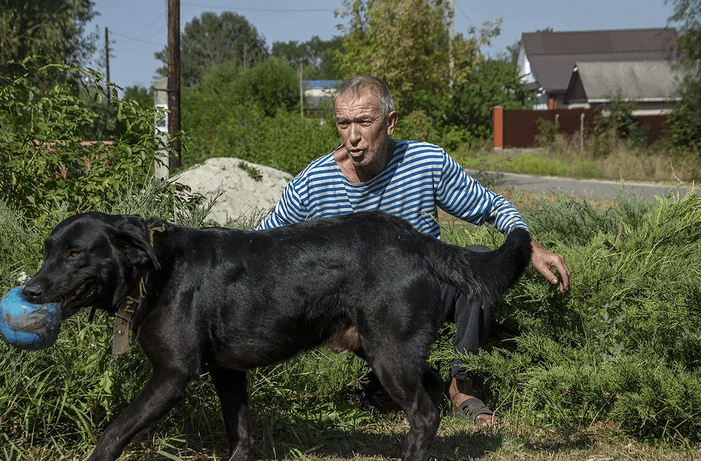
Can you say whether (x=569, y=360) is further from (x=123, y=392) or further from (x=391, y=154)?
(x=123, y=392)

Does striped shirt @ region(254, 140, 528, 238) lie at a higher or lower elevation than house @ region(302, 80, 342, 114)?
lower

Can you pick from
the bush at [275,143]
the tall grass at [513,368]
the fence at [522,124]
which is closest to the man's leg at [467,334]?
the tall grass at [513,368]

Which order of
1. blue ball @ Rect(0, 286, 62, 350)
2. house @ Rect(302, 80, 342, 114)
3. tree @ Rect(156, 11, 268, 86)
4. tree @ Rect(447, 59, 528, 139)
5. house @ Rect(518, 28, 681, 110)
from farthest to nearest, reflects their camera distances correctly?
tree @ Rect(156, 11, 268, 86), house @ Rect(518, 28, 681, 110), tree @ Rect(447, 59, 528, 139), house @ Rect(302, 80, 342, 114), blue ball @ Rect(0, 286, 62, 350)

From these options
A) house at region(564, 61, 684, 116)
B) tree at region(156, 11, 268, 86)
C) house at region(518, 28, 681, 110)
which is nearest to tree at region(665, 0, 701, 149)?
house at region(564, 61, 684, 116)

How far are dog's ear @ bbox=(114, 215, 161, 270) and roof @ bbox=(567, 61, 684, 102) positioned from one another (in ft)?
161

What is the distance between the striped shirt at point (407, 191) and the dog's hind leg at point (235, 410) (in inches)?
43.5

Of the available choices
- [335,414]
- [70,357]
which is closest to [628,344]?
[335,414]

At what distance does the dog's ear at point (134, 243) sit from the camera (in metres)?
2.77

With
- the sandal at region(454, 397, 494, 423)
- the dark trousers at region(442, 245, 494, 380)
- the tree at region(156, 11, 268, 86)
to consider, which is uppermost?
the tree at region(156, 11, 268, 86)

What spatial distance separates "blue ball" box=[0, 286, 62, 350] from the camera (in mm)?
2729

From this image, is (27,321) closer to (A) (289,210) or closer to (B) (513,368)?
(A) (289,210)

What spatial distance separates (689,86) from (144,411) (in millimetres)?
20767

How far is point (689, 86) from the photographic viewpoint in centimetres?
1994

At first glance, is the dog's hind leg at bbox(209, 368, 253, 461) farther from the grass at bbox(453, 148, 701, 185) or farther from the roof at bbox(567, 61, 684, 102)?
the roof at bbox(567, 61, 684, 102)
